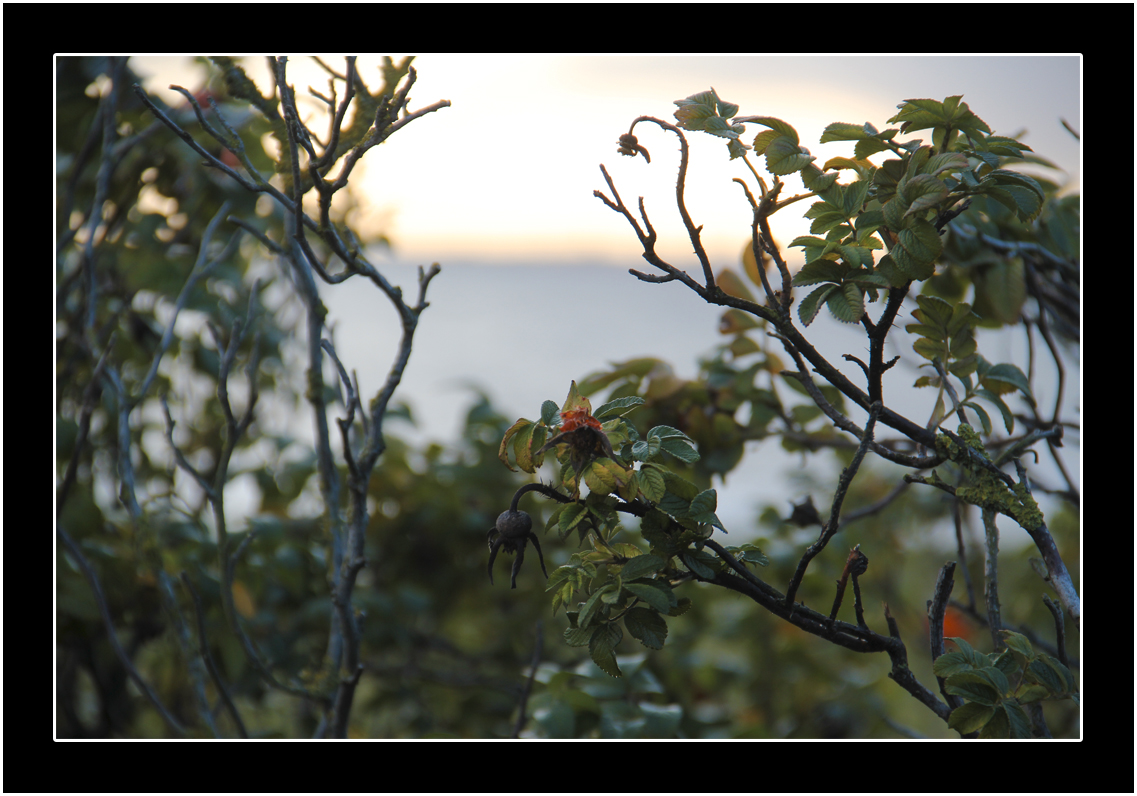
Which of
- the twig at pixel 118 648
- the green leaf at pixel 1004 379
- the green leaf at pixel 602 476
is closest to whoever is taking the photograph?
the green leaf at pixel 602 476

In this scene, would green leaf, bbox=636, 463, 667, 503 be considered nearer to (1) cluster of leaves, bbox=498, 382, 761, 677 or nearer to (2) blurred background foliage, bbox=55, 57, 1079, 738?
(1) cluster of leaves, bbox=498, 382, 761, 677

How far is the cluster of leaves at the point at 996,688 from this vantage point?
1.80 ft

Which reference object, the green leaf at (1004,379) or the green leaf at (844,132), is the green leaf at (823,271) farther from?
the green leaf at (1004,379)

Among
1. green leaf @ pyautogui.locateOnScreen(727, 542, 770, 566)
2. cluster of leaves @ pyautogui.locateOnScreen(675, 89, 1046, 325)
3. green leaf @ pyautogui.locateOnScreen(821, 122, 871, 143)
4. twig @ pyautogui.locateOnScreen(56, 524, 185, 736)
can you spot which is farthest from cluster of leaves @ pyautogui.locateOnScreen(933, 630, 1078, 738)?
twig @ pyautogui.locateOnScreen(56, 524, 185, 736)

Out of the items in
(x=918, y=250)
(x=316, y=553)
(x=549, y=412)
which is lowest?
(x=316, y=553)

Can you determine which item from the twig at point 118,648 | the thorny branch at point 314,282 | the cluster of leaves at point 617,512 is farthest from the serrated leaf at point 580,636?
the twig at point 118,648

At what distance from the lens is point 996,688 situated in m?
0.55

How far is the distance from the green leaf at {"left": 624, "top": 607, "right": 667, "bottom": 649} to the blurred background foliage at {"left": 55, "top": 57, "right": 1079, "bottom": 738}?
0.37m

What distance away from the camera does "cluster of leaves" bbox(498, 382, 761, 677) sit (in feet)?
1.61

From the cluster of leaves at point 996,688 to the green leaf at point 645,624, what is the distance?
0.20 meters

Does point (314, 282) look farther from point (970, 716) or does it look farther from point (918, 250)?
point (970, 716)

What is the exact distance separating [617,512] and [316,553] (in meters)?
1.04

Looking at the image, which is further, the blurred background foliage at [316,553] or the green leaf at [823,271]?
the blurred background foliage at [316,553]

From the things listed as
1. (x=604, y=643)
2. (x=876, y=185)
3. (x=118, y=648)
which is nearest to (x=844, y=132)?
(x=876, y=185)
